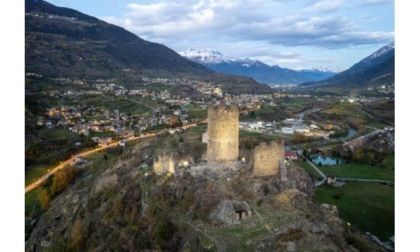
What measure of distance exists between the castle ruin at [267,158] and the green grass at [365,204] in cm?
1308

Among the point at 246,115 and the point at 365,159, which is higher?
the point at 246,115

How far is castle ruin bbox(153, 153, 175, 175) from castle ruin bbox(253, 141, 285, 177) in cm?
703

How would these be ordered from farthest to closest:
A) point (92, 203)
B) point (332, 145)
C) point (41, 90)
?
1. point (41, 90)
2. point (332, 145)
3. point (92, 203)

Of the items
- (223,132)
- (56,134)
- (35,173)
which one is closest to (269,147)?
(223,132)

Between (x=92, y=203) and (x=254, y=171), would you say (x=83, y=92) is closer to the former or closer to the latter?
(x=92, y=203)

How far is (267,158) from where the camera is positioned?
102ft

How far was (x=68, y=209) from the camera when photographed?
4684 cm

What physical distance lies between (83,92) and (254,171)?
118 m

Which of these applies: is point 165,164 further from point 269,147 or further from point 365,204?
point 365,204

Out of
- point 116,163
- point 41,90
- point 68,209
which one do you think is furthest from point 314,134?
point 41,90

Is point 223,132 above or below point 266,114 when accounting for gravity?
below

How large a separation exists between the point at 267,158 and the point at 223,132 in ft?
12.9

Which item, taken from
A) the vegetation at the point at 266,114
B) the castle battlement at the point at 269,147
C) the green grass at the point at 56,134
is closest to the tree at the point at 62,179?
the green grass at the point at 56,134

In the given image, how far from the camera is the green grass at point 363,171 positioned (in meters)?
59.1
